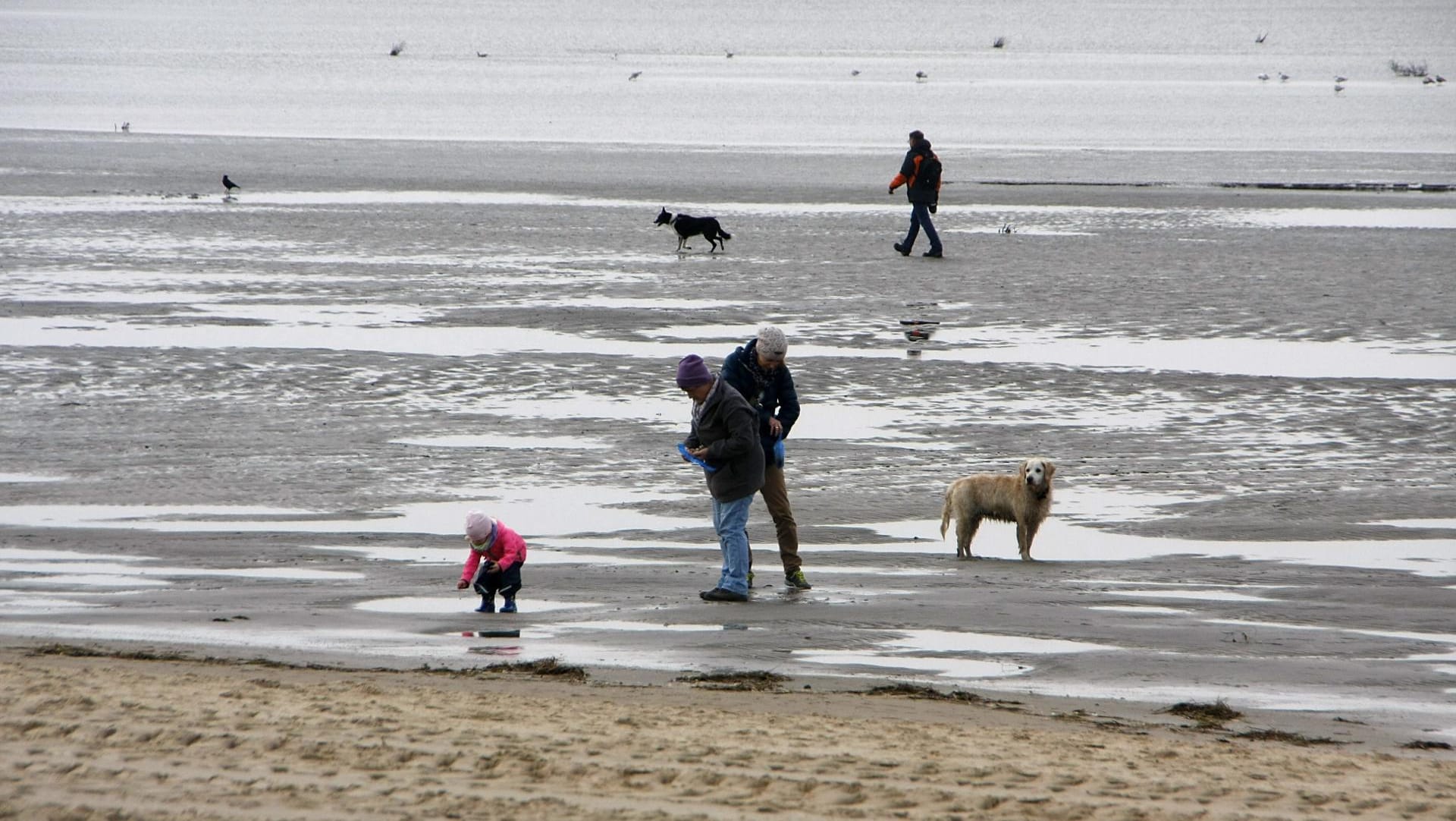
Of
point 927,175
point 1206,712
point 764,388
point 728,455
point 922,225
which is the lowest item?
point 1206,712

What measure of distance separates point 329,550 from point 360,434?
3.45 m

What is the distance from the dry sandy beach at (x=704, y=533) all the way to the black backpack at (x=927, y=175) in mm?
1090

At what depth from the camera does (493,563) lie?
8492mm

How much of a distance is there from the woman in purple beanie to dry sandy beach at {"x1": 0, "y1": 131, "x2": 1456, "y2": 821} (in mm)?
320

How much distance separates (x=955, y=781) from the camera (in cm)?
570

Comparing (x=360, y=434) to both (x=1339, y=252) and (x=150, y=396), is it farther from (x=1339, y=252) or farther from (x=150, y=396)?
(x=1339, y=252)

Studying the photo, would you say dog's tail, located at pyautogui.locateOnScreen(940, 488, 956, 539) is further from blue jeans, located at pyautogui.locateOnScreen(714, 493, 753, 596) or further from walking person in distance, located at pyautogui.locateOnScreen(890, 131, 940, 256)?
walking person in distance, located at pyautogui.locateOnScreen(890, 131, 940, 256)

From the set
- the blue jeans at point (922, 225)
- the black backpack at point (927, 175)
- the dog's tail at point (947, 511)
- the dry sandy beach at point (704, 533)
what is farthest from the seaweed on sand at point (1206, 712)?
the black backpack at point (927, 175)

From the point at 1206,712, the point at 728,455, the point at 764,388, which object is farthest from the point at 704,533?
the point at 1206,712

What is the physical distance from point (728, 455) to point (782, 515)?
53 cm

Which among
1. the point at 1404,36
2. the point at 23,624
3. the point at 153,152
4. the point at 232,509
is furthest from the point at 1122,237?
the point at 1404,36

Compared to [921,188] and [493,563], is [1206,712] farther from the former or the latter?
[921,188]

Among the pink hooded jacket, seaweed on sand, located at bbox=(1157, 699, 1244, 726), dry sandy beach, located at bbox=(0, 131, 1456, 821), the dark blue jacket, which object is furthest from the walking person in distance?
seaweed on sand, located at bbox=(1157, 699, 1244, 726)

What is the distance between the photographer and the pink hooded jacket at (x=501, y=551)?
8484mm
